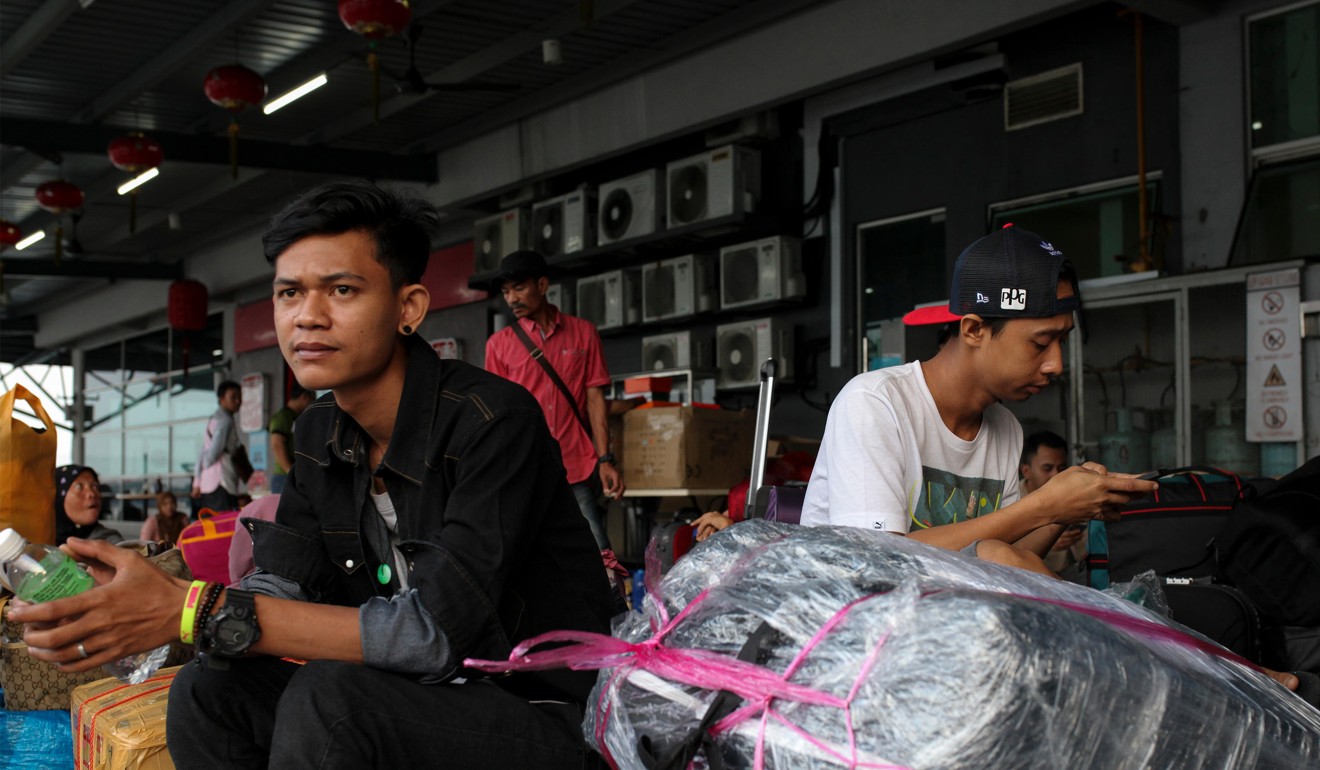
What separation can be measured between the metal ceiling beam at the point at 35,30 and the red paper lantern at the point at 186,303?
5.51m

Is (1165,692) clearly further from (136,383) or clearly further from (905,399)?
(136,383)

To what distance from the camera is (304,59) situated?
32.1 ft

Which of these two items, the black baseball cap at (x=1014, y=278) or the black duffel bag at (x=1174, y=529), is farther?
the black duffel bag at (x=1174, y=529)

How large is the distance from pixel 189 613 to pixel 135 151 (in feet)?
31.3

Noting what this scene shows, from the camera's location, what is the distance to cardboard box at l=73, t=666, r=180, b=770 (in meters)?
2.23

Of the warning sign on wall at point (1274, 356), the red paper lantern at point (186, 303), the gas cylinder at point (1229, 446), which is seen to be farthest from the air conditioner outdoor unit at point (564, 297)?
the red paper lantern at point (186, 303)

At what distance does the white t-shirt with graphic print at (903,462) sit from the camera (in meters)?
1.99

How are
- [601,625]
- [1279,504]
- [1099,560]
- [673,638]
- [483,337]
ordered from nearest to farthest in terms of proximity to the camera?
[673,638] → [601,625] → [1279,504] → [1099,560] → [483,337]

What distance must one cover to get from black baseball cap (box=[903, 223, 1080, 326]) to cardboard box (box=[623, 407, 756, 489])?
4.68 m

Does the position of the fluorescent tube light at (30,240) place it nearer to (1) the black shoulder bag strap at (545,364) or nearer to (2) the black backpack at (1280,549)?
(1) the black shoulder bag strap at (545,364)

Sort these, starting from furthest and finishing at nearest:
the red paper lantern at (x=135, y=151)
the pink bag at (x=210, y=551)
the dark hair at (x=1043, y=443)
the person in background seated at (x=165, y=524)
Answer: the red paper lantern at (x=135, y=151) → the person in background seated at (x=165, y=524) → the dark hair at (x=1043, y=443) → the pink bag at (x=210, y=551)

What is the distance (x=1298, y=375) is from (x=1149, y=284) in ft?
2.76

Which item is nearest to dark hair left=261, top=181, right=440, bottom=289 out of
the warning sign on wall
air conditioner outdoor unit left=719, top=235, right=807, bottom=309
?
the warning sign on wall

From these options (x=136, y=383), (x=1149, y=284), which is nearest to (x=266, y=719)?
(x=1149, y=284)
